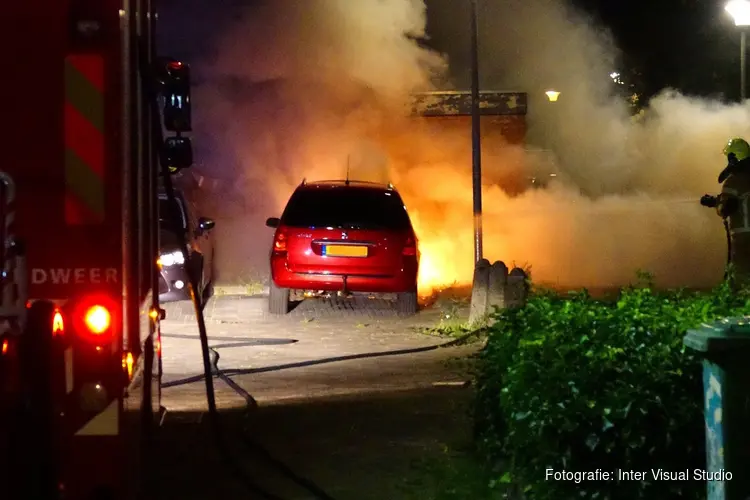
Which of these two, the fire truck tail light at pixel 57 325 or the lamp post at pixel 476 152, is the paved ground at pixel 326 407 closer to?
the lamp post at pixel 476 152

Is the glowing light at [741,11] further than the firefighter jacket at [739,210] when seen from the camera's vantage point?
Yes

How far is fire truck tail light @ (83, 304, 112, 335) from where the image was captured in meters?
3.58

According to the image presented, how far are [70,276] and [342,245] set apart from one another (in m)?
8.19

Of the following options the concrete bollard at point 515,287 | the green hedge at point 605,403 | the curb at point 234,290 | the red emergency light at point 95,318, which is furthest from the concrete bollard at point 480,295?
the red emergency light at point 95,318

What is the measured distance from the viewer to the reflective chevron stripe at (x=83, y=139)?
361cm

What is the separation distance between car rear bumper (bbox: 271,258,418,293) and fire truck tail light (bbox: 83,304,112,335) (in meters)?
8.15

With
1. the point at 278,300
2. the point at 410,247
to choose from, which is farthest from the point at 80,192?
the point at 278,300

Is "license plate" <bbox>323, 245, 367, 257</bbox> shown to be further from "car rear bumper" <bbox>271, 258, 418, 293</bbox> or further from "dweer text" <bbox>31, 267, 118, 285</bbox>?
"dweer text" <bbox>31, 267, 118, 285</bbox>

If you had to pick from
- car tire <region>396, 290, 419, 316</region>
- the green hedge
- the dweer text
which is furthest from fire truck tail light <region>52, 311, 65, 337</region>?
car tire <region>396, 290, 419, 316</region>

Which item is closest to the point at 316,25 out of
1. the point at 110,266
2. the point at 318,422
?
the point at 318,422

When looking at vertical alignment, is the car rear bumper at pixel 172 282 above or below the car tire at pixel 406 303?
above

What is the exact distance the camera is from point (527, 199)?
63.0 ft

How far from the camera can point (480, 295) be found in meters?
11.4

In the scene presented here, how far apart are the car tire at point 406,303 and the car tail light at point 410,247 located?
60 centimetres
